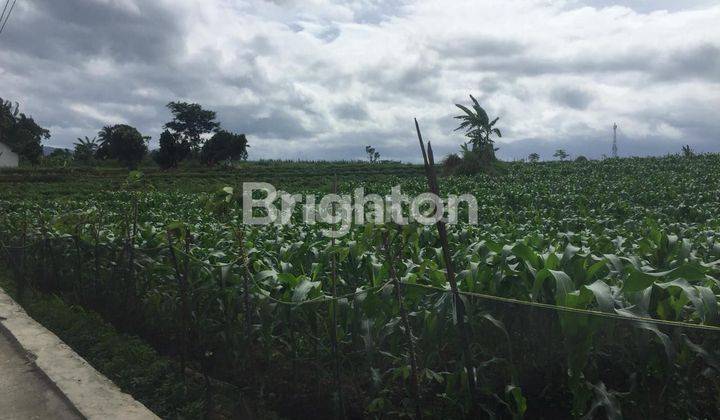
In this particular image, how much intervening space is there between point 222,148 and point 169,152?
5.49m

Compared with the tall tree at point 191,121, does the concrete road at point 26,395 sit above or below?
below

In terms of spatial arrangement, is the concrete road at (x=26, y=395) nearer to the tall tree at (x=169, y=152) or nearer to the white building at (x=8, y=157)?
the tall tree at (x=169, y=152)

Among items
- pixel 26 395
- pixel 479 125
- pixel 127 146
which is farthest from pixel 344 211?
pixel 127 146

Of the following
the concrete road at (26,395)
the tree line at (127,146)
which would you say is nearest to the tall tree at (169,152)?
the tree line at (127,146)

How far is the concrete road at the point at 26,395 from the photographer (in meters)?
3.85

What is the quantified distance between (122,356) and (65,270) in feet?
11.7

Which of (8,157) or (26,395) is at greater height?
(8,157)

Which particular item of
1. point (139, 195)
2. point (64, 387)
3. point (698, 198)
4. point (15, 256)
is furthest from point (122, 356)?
point (698, 198)

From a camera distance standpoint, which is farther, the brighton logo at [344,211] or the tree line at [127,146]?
the tree line at [127,146]

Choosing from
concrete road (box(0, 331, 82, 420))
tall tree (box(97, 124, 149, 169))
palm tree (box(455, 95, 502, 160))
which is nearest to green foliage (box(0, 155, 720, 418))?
concrete road (box(0, 331, 82, 420))

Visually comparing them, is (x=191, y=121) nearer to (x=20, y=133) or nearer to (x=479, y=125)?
(x=20, y=133)

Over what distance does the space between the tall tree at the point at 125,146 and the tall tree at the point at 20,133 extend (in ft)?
22.4

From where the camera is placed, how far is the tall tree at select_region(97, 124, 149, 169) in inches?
2335

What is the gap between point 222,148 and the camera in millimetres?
61188
